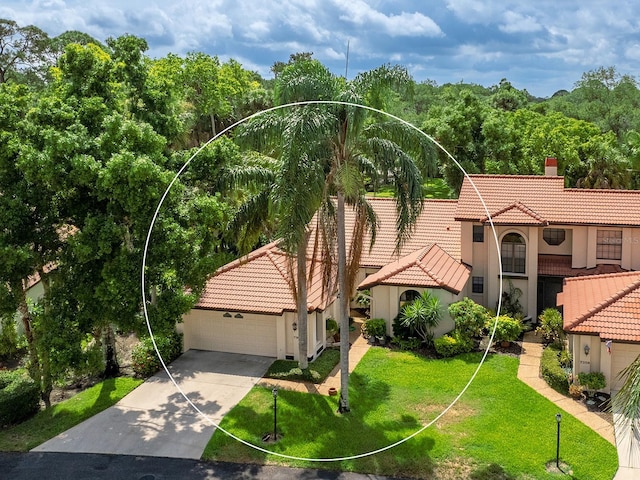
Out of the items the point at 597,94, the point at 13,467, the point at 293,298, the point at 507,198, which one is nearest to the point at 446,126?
the point at 507,198

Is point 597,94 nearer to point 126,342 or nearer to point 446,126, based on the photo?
point 446,126

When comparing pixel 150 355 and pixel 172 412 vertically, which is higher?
pixel 150 355

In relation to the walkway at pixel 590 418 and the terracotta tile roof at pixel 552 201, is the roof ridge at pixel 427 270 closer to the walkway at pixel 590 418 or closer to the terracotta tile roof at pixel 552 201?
the terracotta tile roof at pixel 552 201

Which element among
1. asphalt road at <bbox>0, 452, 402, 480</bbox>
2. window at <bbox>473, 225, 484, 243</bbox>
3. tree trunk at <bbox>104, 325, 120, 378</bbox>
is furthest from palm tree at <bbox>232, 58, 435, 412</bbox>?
window at <bbox>473, 225, 484, 243</bbox>

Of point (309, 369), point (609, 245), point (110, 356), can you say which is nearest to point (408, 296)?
point (309, 369)

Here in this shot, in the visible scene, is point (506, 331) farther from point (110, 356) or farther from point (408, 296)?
point (110, 356)
